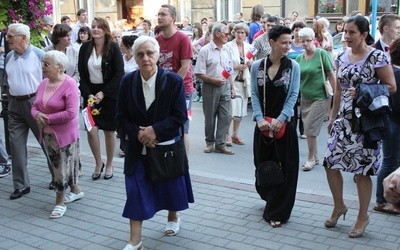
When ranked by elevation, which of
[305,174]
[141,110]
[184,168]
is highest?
[141,110]

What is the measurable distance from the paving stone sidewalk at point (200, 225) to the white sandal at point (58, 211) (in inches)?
2.1

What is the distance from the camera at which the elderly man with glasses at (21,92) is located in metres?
6.62

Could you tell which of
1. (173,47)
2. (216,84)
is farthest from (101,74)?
(216,84)

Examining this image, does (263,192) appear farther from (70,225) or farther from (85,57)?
(85,57)

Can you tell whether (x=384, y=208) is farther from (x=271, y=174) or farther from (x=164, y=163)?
(x=164, y=163)

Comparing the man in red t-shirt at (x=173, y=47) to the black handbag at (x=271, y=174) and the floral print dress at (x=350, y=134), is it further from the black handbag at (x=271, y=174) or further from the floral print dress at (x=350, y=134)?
the floral print dress at (x=350, y=134)

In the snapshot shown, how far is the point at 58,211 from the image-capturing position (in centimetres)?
602

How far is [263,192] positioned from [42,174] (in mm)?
3312

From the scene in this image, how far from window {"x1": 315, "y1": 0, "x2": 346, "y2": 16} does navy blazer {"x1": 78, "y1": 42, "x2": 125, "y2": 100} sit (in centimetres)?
1677

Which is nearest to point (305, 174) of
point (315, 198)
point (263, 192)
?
point (315, 198)

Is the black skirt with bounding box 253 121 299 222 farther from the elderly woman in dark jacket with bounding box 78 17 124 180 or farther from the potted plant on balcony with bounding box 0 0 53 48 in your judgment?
the potted plant on balcony with bounding box 0 0 53 48

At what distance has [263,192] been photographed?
5879mm

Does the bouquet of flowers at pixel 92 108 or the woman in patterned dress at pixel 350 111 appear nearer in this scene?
the woman in patterned dress at pixel 350 111

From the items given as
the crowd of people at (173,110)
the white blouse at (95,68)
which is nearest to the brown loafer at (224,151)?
the crowd of people at (173,110)
